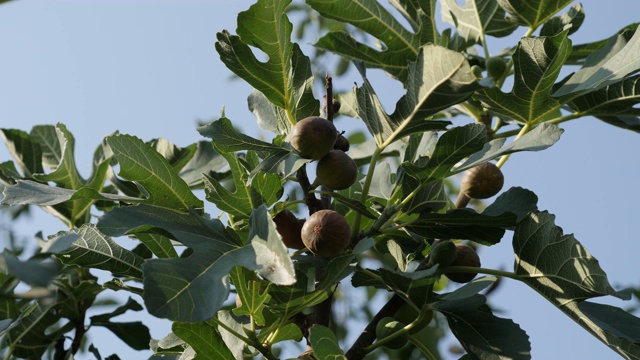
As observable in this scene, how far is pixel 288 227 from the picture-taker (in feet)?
6.05

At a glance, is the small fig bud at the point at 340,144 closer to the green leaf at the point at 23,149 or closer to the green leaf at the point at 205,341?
the green leaf at the point at 205,341

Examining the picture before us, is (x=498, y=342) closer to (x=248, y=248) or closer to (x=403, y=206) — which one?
(x=403, y=206)

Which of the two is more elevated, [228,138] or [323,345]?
[228,138]

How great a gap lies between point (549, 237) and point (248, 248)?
0.69 metres

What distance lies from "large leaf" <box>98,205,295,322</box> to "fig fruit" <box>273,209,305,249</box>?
18 centimetres

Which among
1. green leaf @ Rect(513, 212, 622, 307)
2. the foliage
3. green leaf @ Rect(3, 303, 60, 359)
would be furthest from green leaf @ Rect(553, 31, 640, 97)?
green leaf @ Rect(3, 303, 60, 359)

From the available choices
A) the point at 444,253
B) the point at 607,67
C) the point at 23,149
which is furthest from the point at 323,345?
the point at 23,149

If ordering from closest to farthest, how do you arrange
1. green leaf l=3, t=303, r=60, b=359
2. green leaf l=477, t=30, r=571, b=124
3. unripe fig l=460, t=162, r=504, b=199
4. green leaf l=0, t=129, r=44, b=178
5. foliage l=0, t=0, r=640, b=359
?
foliage l=0, t=0, r=640, b=359 → green leaf l=477, t=30, r=571, b=124 → unripe fig l=460, t=162, r=504, b=199 → green leaf l=3, t=303, r=60, b=359 → green leaf l=0, t=129, r=44, b=178

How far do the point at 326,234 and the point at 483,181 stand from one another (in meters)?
0.51

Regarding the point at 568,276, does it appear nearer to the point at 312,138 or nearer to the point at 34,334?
the point at 312,138

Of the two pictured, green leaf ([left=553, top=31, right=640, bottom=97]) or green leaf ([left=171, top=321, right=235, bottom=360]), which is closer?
green leaf ([left=171, top=321, right=235, bottom=360])

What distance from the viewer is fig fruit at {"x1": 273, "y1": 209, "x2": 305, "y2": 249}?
72.4 inches

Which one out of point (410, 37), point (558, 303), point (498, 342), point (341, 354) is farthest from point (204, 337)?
point (410, 37)

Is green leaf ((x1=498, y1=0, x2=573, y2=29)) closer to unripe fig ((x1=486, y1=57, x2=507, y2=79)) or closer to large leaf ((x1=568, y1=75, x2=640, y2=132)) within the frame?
unripe fig ((x1=486, y1=57, x2=507, y2=79))
